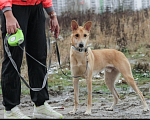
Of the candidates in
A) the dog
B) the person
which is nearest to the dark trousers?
the person

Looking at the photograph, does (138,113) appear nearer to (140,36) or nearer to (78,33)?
(78,33)

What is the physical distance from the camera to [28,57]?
2.89 metres

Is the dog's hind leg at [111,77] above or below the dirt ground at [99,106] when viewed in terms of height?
above

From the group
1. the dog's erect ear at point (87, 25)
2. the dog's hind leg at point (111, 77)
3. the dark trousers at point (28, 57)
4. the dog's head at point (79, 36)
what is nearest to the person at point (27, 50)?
the dark trousers at point (28, 57)

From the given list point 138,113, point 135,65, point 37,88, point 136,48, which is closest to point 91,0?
point 136,48

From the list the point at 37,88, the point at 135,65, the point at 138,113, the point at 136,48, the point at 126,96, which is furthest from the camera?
the point at 136,48

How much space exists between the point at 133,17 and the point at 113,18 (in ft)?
1.87

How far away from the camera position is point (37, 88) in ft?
9.48

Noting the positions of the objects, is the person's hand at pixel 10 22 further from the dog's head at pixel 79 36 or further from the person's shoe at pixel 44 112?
the dog's head at pixel 79 36

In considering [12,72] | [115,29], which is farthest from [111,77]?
[115,29]

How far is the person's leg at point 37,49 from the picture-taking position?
283cm

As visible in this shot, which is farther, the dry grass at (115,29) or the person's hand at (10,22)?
the dry grass at (115,29)

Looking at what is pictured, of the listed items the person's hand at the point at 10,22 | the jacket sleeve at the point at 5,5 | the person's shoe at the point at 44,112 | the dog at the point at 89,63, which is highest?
the jacket sleeve at the point at 5,5

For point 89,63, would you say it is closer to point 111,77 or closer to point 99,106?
point 111,77
